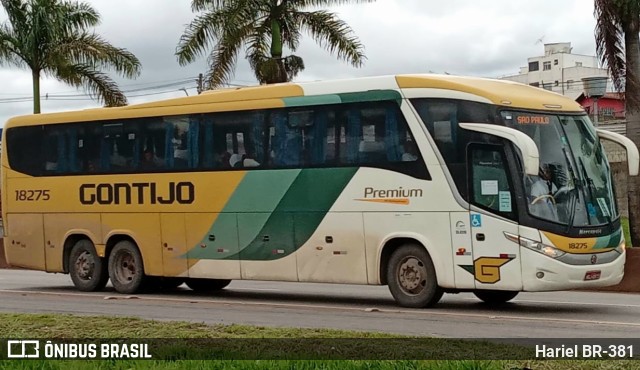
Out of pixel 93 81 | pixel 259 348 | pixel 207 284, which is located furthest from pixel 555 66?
pixel 259 348

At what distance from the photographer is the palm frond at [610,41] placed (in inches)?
976

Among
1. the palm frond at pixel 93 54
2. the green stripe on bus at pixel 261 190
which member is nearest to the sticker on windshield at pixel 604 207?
the green stripe on bus at pixel 261 190

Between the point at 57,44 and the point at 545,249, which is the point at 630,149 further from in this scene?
the point at 57,44

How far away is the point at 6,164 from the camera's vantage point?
74.1ft

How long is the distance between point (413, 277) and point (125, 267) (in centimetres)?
637

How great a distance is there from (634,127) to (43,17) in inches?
781

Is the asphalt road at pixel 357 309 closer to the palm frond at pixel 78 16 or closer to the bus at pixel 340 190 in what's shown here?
the bus at pixel 340 190

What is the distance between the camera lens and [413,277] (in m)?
16.9

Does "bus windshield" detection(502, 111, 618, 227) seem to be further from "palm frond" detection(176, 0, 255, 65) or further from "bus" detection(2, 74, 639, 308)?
"palm frond" detection(176, 0, 255, 65)

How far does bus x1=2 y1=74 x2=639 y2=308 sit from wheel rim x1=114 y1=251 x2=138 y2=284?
1.0 inches

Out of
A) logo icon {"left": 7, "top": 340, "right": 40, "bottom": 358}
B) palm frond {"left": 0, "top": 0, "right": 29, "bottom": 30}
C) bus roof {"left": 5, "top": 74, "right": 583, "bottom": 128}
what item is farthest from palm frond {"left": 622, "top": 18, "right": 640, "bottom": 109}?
palm frond {"left": 0, "top": 0, "right": 29, "bottom": 30}

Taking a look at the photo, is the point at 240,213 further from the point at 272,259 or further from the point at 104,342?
the point at 104,342

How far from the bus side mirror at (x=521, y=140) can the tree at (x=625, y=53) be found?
31.7 ft

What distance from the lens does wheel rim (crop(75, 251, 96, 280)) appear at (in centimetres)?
2128
